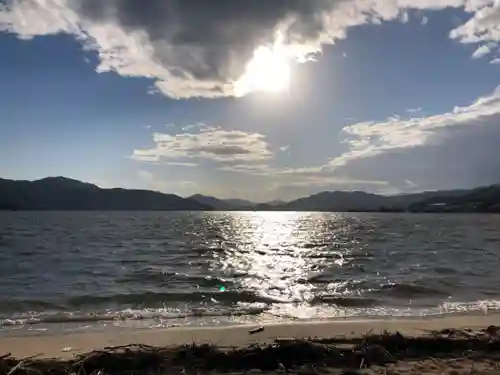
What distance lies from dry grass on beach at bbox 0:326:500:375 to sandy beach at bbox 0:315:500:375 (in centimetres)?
2

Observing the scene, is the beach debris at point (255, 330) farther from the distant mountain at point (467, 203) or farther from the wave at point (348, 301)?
the distant mountain at point (467, 203)

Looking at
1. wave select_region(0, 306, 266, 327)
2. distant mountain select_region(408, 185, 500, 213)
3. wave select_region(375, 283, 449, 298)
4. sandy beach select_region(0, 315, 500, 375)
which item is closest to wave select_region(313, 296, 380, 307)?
wave select_region(375, 283, 449, 298)

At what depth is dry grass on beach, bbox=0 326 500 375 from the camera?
6.08 metres

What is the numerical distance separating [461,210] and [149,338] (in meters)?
189

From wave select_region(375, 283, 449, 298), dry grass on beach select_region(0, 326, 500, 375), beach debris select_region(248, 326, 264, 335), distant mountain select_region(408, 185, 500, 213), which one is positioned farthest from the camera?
distant mountain select_region(408, 185, 500, 213)

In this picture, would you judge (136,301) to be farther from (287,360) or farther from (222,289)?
(287,360)

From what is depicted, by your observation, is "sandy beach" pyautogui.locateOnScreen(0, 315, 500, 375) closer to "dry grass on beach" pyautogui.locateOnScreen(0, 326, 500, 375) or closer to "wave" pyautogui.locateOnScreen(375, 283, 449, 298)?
"dry grass on beach" pyautogui.locateOnScreen(0, 326, 500, 375)

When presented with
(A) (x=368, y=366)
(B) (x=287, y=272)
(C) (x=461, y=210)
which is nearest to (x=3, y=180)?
(C) (x=461, y=210)

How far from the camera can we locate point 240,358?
260 inches

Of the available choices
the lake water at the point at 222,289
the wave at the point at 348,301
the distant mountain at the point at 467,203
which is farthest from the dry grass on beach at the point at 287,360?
the distant mountain at the point at 467,203

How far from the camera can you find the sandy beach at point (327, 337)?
6.49 metres

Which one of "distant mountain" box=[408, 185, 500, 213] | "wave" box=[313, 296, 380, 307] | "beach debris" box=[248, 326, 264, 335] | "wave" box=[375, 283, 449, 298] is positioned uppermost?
"distant mountain" box=[408, 185, 500, 213]

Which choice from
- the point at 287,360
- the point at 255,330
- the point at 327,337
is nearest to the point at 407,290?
the point at 255,330

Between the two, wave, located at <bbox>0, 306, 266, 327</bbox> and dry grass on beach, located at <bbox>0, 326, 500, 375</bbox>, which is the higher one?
dry grass on beach, located at <bbox>0, 326, 500, 375</bbox>
